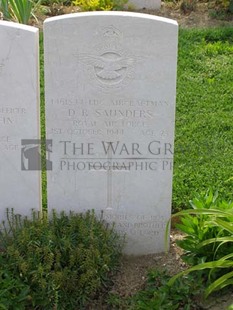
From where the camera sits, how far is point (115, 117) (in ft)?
14.3

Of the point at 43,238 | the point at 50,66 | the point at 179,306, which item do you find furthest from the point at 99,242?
the point at 50,66

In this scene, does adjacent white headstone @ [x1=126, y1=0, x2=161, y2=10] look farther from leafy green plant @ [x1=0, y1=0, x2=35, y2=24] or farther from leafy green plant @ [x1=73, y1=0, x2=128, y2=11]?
leafy green plant @ [x1=0, y1=0, x2=35, y2=24]

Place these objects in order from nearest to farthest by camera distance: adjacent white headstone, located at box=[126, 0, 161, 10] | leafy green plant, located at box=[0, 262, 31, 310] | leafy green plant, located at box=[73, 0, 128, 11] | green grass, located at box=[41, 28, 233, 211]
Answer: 1. leafy green plant, located at box=[0, 262, 31, 310]
2. green grass, located at box=[41, 28, 233, 211]
3. leafy green plant, located at box=[73, 0, 128, 11]
4. adjacent white headstone, located at box=[126, 0, 161, 10]

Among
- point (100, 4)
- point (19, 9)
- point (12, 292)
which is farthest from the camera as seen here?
point (100, 4)

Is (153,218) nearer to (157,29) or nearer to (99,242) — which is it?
(99,242)

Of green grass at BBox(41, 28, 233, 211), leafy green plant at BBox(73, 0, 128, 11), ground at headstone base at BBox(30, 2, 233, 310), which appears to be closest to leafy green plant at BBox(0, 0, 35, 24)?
leafy green plant at BBox(73, 0, 128, 11)

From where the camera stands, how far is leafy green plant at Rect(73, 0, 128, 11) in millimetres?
8508

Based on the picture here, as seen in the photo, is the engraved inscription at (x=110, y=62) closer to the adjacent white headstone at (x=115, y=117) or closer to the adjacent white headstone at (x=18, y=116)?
the adjacent white headstone at (x=115, y=117)

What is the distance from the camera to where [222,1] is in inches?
352

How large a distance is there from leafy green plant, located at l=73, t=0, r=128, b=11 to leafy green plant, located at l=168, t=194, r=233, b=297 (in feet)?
15.4

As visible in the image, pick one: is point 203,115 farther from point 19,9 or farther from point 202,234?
point 19,9

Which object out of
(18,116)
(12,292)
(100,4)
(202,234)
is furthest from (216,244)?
(100,4)

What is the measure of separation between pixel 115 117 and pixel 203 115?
2197 millimetres

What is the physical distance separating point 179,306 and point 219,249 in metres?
0.42
